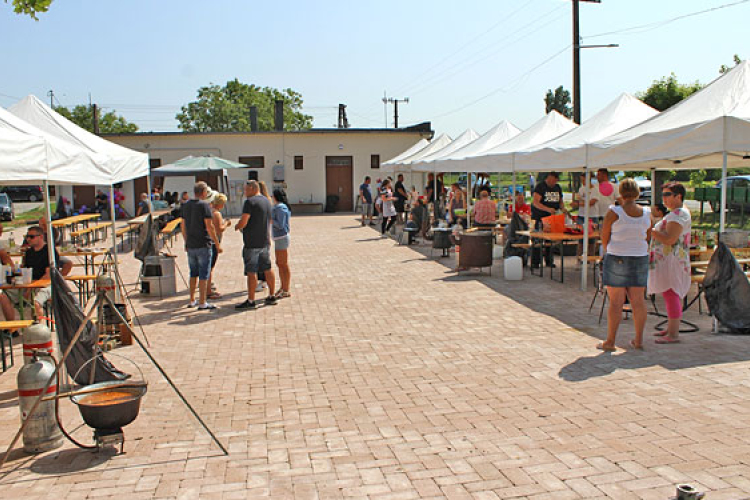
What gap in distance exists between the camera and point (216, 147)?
3259 cm

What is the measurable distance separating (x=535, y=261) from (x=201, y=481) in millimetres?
9445

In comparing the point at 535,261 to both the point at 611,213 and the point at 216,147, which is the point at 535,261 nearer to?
the point at 611,213

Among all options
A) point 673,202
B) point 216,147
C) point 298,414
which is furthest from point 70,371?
point 216,147

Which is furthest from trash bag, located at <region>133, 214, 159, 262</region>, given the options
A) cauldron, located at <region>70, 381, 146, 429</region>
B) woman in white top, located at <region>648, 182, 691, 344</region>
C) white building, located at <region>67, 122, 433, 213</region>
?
white building, located at <region>67, 122, 433, 213</region>

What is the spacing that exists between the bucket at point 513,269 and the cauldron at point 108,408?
25.3ft

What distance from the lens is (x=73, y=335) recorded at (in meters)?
5.48

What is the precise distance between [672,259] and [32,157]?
20.6 ft

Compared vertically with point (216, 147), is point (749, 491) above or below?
below

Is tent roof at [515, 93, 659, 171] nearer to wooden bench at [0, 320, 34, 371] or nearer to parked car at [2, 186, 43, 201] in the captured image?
wooden bench at [0, 320, 34, 371]

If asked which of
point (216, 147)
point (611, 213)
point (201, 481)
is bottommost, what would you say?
point (201, 481)

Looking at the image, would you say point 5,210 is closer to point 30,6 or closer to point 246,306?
point 246,306

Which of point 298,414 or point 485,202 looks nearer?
point 298,414

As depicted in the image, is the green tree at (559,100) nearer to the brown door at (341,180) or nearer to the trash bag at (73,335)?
the brown door at (341,180)

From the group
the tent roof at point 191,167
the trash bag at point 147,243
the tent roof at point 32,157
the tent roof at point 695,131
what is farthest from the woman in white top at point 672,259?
the tent roof at point 191,167
